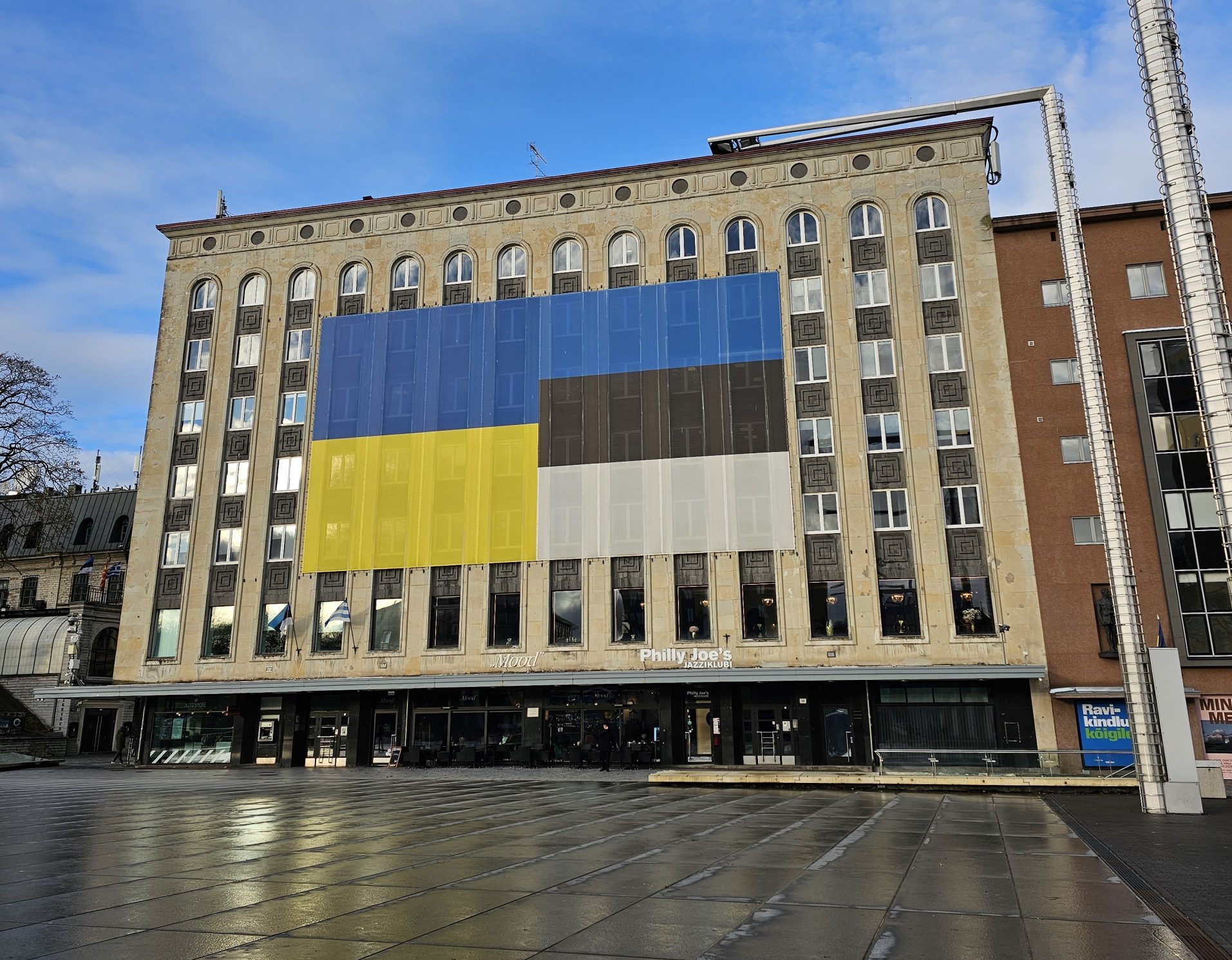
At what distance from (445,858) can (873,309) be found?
119ft

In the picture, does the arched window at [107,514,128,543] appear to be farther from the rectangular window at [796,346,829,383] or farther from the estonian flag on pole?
the rectangular window at [796,346,829,383]

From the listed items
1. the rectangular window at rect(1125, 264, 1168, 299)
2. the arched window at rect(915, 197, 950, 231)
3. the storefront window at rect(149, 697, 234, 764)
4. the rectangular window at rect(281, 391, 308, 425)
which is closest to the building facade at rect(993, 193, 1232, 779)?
the rectangular window at rect(1125, 264, 1168, 299)

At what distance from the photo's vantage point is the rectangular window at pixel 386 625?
45.2 m

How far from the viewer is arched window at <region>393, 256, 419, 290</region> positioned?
1961 inches

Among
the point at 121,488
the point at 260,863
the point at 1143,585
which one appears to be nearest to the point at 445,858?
the point at 260,863

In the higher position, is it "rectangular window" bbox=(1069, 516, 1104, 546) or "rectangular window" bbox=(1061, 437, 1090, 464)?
"rectangular window" bbox=(1061, 437, 1090, 464)

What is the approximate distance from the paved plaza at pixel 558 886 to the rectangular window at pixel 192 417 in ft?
106

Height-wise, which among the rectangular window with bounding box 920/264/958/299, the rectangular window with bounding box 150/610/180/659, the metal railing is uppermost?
the rectangular window with bounding box 920/264/958/299

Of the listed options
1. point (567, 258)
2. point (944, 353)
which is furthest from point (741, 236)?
point (944, 353)

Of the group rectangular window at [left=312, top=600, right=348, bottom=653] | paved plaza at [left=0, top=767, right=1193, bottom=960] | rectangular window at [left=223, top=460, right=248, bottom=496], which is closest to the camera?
A: paved plaza at [left=0, top=767, right=1193, bottom=960]

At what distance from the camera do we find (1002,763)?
95.9ft

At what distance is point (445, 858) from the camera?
42.7 ft

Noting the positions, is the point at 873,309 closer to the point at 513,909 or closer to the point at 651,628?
the point at 651,628

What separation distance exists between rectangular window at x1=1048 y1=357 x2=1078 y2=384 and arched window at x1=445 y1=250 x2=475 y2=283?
28.4 m
